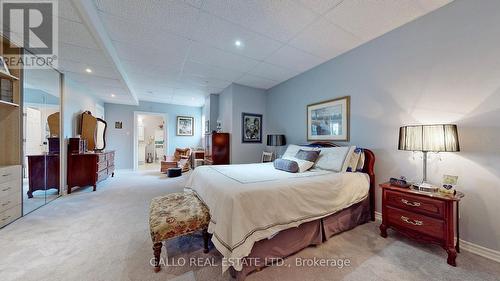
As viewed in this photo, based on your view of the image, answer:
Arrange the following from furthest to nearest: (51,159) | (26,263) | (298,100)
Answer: (298,100) → (51,159) → (26,263)

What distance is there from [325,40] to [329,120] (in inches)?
53.4

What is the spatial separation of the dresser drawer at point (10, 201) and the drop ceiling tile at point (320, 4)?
4463 mm

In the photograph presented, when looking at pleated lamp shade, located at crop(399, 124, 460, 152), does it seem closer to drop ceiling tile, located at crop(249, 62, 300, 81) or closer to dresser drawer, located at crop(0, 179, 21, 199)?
drop ceiling tile, located at crop(249, 62, 300, 81)

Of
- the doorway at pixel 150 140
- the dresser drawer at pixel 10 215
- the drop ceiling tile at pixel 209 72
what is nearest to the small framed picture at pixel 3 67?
the dresser drawer at pixel 10 215

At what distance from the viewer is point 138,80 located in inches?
178

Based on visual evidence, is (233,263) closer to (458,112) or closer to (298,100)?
(458,112)

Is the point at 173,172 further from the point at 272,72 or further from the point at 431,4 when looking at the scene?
the point at 431,4

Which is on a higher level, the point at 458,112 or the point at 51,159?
the point at 458,112

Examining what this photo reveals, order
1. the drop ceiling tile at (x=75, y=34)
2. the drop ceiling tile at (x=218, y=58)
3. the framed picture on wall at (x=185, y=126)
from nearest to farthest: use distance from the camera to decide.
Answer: the drop ceiling tile at (x=75, y=34) → the drop ceiling tile at (x=218, y=58) → the framed picture on wall at (x=185, y=126)

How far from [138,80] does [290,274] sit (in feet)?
17.1

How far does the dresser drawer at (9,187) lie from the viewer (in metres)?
2.25

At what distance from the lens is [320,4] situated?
1971 millimetres

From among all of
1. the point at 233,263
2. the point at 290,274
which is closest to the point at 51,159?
the point at 233,263

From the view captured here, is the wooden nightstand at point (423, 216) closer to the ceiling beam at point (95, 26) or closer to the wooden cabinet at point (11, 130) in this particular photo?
the ceiling beam at point (95, 26)
